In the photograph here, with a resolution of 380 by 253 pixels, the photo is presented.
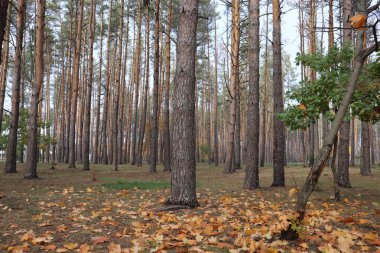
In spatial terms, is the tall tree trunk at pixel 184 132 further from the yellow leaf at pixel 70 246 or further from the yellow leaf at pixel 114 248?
the yellow leaf at pixel 70 246

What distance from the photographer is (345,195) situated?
8188 millimetres

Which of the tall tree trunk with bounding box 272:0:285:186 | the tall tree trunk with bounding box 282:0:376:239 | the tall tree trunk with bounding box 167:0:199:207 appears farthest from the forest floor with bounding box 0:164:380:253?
the tall tree trunk with bounding box 272:0:285:186

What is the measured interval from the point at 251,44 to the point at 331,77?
123 inches

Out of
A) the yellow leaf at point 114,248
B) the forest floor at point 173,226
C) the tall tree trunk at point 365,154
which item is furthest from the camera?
the tall tree trunk at point 365,154

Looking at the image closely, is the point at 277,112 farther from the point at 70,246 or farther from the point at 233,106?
the point at 70,246

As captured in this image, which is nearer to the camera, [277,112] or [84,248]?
[84,248]

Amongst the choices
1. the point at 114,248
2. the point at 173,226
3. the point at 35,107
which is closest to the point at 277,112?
the point at 173,226

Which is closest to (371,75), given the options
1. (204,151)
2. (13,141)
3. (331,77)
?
(331,77)

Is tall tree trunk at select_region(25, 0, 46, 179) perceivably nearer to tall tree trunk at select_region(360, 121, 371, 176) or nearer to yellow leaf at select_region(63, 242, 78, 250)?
yellow leaf at select_region(63, 242, 78, 250)

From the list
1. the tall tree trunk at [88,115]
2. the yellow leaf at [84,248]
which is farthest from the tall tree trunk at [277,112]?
the tall tree trunk at [88,115]

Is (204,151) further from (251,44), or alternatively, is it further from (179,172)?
(179,172)

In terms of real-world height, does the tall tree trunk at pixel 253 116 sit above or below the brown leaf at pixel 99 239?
above

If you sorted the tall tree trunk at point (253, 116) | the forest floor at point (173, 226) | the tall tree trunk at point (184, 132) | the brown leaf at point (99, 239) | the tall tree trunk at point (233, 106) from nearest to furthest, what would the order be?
1. the forest floor at point (173, 226)
2. the brown leaf at point (99, 239)
3. the tall tree trunk at point (184, 132)
4. the tall tree trunk at point (253, 116)
5. the tall tree trunk at point (233, 106)

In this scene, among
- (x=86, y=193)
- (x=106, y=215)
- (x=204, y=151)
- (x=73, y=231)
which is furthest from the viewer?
(x=204, y=151)
